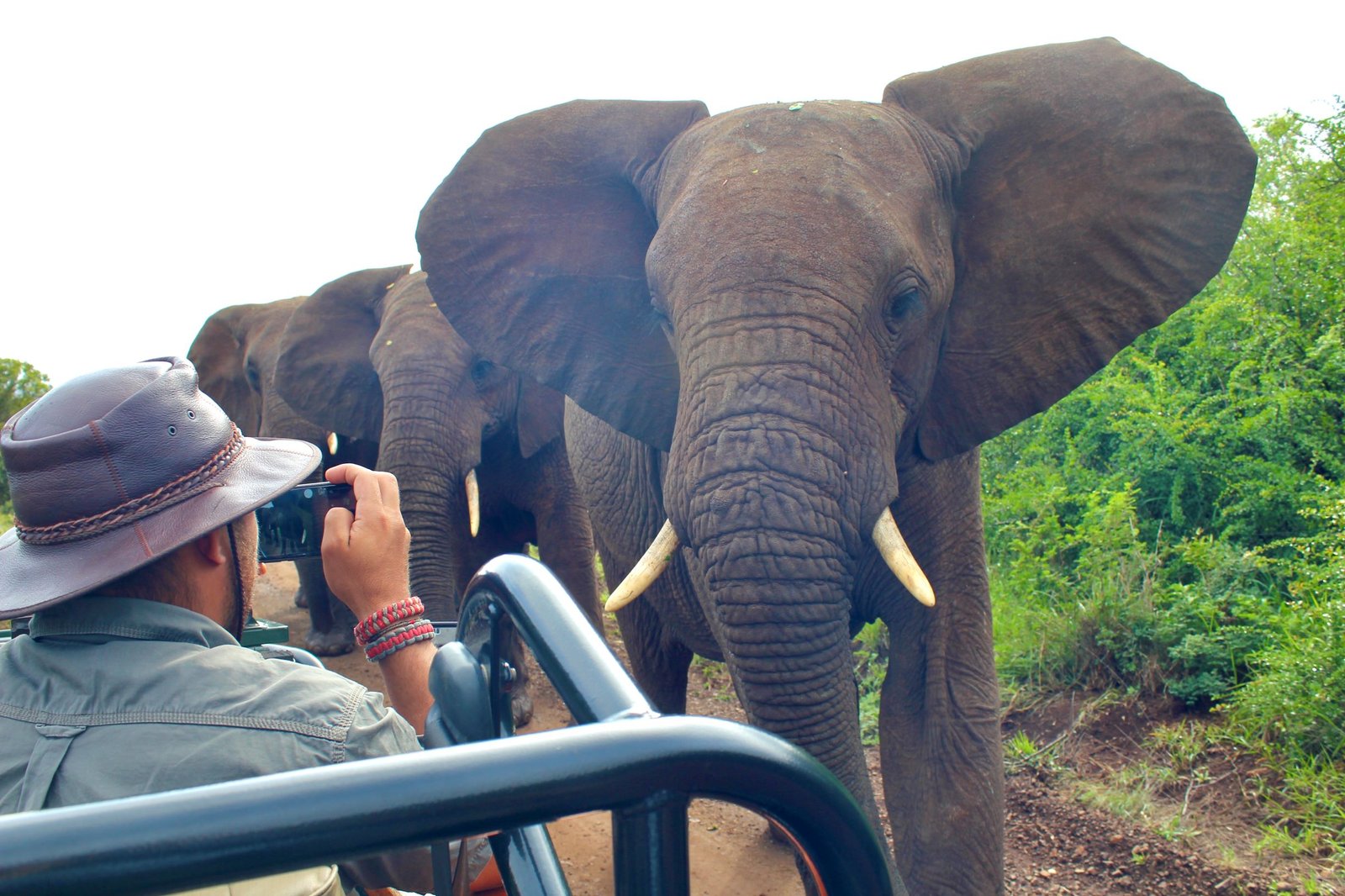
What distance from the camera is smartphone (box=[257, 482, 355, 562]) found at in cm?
244

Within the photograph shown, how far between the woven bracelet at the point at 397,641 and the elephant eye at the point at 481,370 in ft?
15.1

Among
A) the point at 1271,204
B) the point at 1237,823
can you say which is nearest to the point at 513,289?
the point at 1237,823

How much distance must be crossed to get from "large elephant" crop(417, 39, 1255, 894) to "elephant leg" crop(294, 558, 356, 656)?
5.16 metres

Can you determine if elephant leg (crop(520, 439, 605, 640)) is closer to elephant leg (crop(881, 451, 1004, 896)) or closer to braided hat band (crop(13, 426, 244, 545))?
elephant leg (crop(881, 451, 1004, 896))

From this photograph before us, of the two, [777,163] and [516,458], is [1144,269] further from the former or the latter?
[516,458]

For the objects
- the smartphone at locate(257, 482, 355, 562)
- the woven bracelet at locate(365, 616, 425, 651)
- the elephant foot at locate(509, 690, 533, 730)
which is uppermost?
the woven bracelet at locate(365, 616, 425, 651)

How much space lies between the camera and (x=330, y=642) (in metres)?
8.91

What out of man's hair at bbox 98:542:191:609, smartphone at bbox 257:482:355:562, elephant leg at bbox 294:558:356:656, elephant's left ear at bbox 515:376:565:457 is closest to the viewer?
man's hair at bbox 98:542:191:609

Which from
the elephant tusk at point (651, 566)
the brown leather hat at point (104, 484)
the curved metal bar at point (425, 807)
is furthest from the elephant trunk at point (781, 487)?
the curved metal bar at point (425, 807)

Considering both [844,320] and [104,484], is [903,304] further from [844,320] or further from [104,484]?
[104,484]

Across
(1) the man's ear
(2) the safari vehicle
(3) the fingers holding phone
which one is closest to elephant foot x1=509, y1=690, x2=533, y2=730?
(3) the fingers holding phone

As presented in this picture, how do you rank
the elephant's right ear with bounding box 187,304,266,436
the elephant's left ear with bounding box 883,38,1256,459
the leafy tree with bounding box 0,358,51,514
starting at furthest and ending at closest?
the leafy tree with bounding box 0,358,51,514, the elephant's right ear with bounding box 187,304,266,436, the elephant's left ear with bounding box 883,38,1256,459

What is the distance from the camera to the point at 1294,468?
578cm

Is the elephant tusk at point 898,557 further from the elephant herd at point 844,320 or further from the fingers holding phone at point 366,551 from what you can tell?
the fingers holding phone at point 366,551
